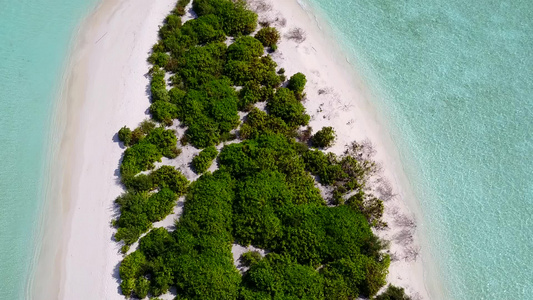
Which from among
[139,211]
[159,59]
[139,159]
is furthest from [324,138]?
[159,59]

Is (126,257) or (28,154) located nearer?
(126,257)

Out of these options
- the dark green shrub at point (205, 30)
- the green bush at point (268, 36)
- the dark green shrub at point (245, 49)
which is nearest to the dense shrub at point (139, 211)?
the dark green shrub at point (245, 49)

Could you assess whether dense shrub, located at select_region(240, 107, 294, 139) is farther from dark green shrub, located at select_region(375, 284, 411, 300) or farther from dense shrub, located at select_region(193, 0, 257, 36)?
dark green shrub, located at select_region(375, 284, 411, 300)

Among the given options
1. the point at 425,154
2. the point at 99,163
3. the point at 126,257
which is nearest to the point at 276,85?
the point at 425,154

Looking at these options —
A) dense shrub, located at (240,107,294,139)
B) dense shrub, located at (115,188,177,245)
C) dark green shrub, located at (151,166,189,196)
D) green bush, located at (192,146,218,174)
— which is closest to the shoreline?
dense shrub, located at (240,107,294,139)

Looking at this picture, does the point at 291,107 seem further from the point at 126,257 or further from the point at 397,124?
the point at 126,257

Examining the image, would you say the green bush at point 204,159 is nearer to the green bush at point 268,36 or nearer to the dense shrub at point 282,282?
the dense shrub at point 282,282

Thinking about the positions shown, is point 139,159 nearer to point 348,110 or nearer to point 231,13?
point 231,13
